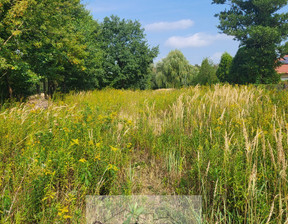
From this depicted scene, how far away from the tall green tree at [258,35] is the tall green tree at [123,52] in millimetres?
7579

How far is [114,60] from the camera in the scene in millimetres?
20578

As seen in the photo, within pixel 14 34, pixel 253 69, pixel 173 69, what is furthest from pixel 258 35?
pixel 14 34

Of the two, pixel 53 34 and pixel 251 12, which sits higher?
pixel 251 12

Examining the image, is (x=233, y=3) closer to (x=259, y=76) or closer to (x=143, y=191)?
(x=259, y=76)

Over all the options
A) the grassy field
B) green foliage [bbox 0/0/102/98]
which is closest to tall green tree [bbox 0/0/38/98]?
green foliage [bbox 0/0/102/98]

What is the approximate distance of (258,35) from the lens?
17.5 m

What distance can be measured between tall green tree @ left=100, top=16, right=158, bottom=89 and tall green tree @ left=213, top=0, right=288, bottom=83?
7579 mm

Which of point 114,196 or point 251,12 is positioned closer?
point 114,196

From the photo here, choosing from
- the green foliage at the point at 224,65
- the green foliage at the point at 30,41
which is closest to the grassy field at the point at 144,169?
the green foliage at the point at 30,41

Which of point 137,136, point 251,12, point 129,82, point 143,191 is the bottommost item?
point 143,191

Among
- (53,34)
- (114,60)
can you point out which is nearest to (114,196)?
(53,34)

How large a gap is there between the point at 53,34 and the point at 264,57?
653 inches

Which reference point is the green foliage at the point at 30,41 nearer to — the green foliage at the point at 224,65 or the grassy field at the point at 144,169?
the grassy field at the point at 144,169

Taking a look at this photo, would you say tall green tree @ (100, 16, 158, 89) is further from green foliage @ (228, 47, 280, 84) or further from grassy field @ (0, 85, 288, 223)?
grassy field @ (0, 85, 288, 223)
